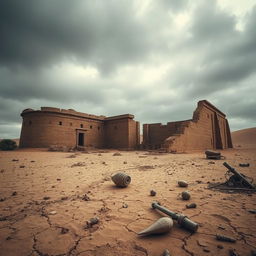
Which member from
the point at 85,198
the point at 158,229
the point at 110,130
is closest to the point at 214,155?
the point at 85,198

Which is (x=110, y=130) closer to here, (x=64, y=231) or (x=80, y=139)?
(x=80, y=139)

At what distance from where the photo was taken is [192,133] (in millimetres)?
14102

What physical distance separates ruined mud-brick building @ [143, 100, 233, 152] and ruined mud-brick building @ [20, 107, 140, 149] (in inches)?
98.1

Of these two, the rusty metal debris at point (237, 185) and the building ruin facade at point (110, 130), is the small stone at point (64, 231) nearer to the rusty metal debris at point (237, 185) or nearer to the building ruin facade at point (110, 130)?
the rusty metal debris at point (237, 185)

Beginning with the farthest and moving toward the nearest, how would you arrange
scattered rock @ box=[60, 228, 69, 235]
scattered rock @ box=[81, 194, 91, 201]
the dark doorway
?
the dark doorway, scattered rock @ box=[81, 194, 91, 201], scattered rock @ box=[60, 228, 69, 235]

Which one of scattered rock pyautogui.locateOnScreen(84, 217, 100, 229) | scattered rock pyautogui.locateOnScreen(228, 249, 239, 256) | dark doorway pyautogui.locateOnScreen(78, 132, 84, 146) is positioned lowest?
scattered rock pyautogui.locateOnScreen(228, 249, 239, 256)

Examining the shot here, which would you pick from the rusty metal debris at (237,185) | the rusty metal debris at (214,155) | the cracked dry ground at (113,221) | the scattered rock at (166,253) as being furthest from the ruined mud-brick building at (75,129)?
the scattered rock at (166,253)

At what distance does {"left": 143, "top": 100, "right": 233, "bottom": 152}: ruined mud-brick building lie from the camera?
12.9 meters

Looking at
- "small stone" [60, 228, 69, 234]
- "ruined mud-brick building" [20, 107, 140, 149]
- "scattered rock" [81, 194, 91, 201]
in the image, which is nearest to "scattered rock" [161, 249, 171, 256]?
"small stone" [60, 228, 69, 234]

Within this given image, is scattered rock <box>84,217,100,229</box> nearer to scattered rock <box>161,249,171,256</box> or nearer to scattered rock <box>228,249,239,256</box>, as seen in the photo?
scattered rock <box>161,249,171,256</box>

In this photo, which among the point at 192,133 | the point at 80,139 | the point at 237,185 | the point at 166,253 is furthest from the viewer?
the point at 80,139

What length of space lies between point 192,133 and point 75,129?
14.3 metres

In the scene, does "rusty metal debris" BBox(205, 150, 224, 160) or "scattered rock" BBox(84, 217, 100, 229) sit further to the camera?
"rusty metal debris" BBox(205, 150, 224, 160)

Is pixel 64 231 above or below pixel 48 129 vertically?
below
